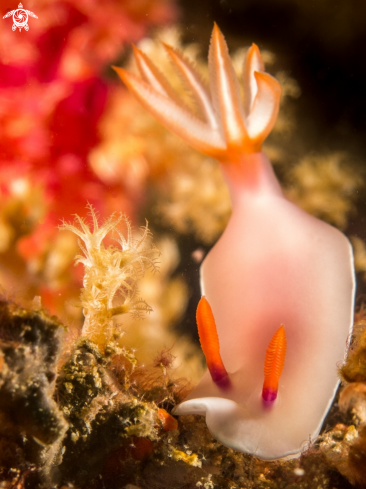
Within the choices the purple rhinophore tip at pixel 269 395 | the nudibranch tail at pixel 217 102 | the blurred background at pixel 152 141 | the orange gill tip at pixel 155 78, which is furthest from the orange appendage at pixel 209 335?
the orange gill tip at pixel 155 78

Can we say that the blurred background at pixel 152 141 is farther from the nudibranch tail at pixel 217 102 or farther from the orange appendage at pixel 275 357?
the orange appendage at pixel 275 357

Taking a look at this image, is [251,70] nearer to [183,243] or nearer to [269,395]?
[183,243]

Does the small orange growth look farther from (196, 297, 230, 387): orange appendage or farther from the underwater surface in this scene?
(196, 297, 230, 387): orange appendage

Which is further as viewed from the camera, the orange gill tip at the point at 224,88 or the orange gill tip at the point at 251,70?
the orange gill tip at the point at 251,70

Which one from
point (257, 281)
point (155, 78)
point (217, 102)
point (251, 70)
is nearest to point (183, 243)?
point (257, 281)

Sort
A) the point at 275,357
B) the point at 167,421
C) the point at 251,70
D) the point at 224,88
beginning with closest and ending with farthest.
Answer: the point at 275,357, the point at 167,421, the point at 224,88, the point at 251,70

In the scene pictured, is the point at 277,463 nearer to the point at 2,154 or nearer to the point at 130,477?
the point at 130,477

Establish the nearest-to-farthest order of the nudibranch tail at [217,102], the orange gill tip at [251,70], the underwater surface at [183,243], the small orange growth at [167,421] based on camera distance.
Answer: the underwater surface at [183,243], the small orange growth at [167,421], the nudibranch tail at [217,102], the orange gill tip at [251,70]
